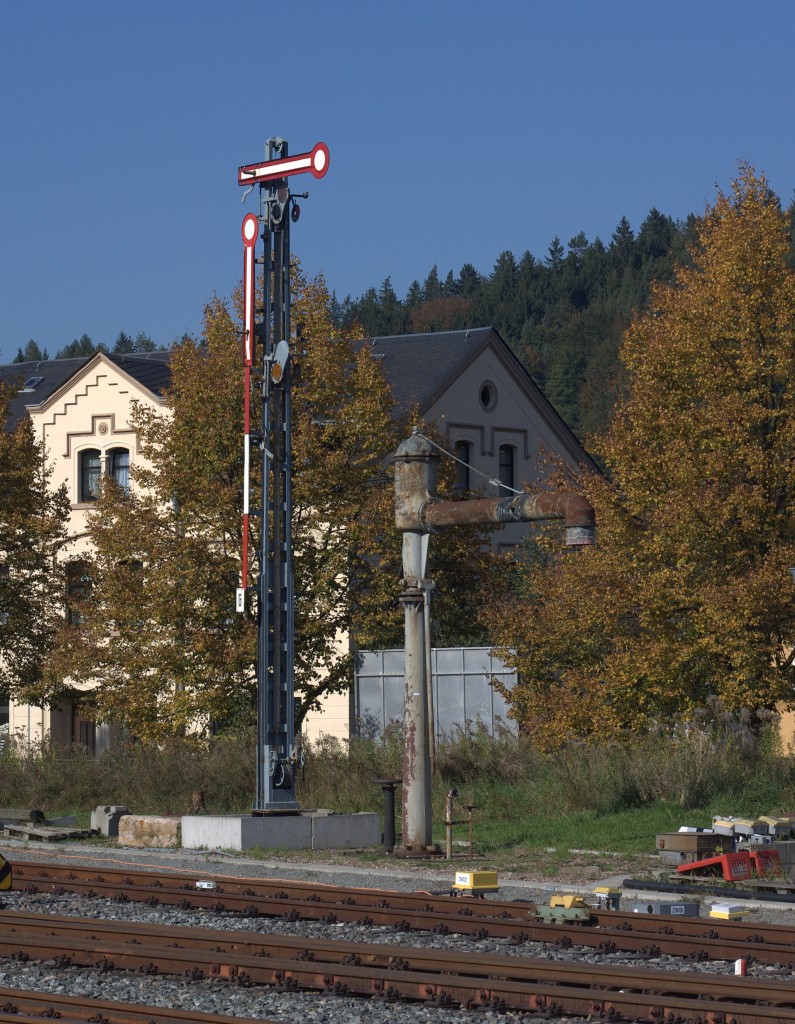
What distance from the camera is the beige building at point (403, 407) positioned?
155 ft

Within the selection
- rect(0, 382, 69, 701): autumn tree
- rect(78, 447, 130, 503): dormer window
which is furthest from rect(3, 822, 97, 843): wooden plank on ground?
rect(78, 447, 130, 503): dormer window

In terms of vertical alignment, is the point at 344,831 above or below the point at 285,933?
above

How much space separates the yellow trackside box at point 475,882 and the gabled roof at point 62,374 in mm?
25516

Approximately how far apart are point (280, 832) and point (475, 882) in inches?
244

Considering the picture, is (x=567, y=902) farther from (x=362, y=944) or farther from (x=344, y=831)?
(x=344, y=831)

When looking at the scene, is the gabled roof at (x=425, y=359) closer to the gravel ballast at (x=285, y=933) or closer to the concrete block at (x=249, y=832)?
the concrete block at (x=249, y=832)

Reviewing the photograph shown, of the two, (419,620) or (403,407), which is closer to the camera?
(419,620)

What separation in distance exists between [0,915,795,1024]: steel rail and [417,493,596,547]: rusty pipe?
8.43m

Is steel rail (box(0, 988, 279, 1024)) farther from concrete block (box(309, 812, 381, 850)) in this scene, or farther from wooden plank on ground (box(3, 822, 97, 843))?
wooden plank on ground (box(3, 822, 97, 843))

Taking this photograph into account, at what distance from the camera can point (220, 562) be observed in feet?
105

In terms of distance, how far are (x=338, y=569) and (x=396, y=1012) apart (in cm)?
2356

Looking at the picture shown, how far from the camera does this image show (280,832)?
68.9 ft

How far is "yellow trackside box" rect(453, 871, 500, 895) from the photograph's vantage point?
50.1 feet

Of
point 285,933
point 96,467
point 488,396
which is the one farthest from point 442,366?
point 285,933
